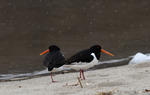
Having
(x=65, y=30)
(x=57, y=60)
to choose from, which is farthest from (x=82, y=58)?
(x=65, y=30)

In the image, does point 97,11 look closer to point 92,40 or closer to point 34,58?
point 92,40

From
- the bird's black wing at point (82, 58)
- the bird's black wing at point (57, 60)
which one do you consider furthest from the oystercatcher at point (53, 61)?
the bird's black wing at point (82, 58)

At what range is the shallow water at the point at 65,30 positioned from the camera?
11.8m

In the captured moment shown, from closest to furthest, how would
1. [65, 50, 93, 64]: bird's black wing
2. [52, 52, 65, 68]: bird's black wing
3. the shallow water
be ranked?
[65, 50, 93, 64]: bird's black wing < [52, 52, 65, 68]: bird's black wing < the shallow water

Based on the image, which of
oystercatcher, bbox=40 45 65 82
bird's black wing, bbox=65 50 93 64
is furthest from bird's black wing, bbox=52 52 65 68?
bird's black wing, bbox=65 50 93 64

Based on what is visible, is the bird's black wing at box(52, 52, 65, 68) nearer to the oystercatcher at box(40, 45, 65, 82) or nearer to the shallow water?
the oystercatcher at box(40, 45, 65, 82)

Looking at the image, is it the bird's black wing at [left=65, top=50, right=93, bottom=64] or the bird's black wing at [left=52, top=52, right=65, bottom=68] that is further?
the bird's black wing at [left=52, top=52, right=65, bottom=68]

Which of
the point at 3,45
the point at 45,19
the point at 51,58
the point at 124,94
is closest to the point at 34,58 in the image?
the point at 3,45

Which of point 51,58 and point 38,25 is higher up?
point 38,25

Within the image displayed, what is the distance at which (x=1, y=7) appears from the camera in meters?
18.0

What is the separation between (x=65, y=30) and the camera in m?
15.4

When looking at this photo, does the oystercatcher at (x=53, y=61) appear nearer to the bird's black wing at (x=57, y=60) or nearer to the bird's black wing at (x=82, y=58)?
the bird's black wing at (x=57, y=60)

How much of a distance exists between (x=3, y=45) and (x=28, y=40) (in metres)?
1.09

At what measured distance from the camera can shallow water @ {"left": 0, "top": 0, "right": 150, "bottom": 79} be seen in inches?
465
